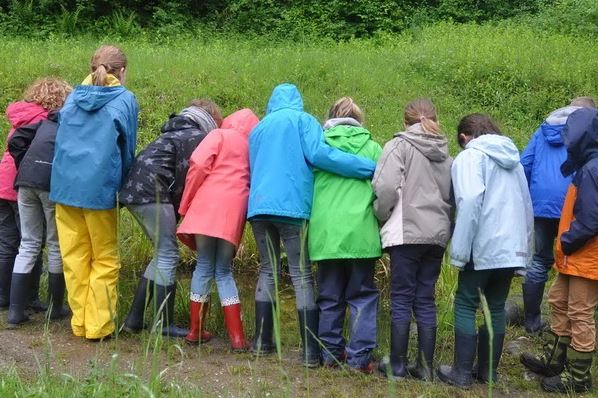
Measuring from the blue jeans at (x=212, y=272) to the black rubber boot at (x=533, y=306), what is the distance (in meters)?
2.34

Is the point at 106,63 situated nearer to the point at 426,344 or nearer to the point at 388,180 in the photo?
the point at 388,180

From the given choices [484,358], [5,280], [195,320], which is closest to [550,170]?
[484,358]

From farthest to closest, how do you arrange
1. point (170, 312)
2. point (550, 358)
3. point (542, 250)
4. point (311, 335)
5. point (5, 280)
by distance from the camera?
point (5, 280) → point (542, 250) → point (170, 312) → point (550, 358) → point (311, 335)

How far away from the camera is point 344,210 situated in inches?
207

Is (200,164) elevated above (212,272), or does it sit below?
above

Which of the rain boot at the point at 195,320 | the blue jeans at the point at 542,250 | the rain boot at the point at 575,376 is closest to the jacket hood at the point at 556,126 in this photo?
the blue jeans at the point at 542,250

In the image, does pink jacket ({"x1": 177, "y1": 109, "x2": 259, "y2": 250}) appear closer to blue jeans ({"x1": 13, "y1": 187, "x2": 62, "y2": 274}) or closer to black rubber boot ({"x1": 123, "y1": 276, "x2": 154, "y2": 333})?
black rubber boot ({"x1": 123, "y1": 276, "x2": 154, "y2": 333})

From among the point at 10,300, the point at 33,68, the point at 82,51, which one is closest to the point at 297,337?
the point at 10,300

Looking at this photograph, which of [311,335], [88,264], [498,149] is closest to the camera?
[498,149]

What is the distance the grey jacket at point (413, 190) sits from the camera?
16.7 feet

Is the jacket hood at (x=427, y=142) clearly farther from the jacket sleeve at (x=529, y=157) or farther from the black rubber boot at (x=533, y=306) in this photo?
the black rubber boot at (x=533, y=306)

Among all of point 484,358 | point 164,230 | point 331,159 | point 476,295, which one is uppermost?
point 331,159

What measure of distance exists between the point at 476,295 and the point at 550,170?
1.45 m

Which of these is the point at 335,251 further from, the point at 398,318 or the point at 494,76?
the point at 494,76
